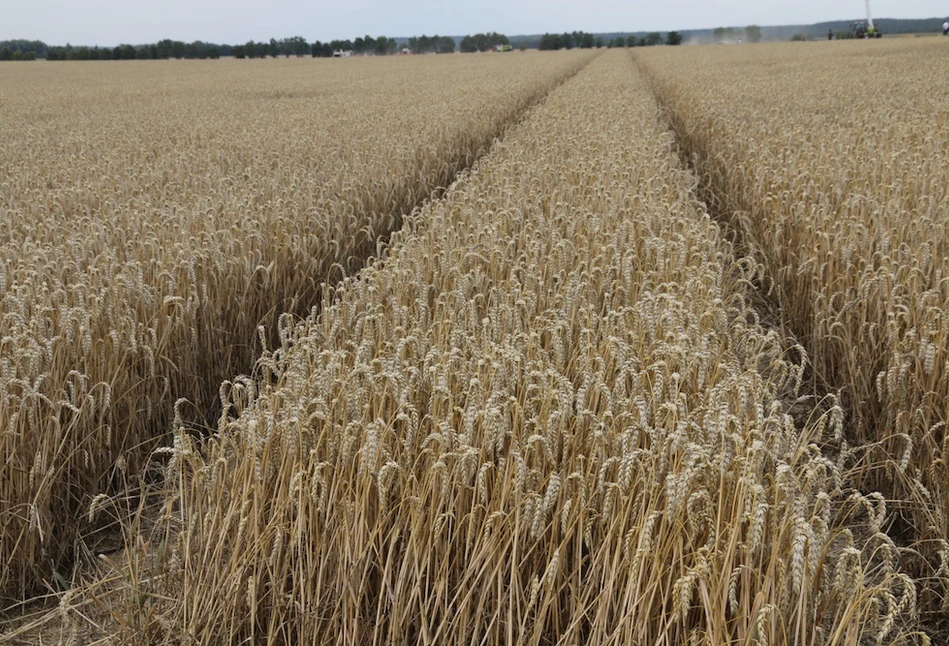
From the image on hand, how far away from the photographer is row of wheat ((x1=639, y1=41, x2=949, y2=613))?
2.57 meters

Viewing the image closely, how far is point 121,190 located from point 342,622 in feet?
16.0

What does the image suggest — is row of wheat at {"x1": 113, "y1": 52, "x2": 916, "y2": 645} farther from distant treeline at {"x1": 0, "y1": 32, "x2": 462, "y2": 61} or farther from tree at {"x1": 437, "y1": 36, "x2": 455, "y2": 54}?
Result: tree at {"x1": 437, "y1": 36, "x2": 455, "y2": 54}

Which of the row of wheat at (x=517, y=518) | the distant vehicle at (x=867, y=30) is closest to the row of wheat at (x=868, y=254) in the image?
the row of wheat at (x=517, y=518)

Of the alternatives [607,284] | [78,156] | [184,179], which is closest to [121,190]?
[184,179]

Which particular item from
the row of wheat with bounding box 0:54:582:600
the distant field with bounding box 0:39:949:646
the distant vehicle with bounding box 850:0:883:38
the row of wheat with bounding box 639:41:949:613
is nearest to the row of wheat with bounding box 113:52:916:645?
the distant field with bounding box 0:39:949:646

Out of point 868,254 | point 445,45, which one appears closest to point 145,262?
point 868,254

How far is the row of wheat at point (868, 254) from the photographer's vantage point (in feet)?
8.43

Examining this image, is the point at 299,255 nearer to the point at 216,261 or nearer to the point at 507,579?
the point at 216,261

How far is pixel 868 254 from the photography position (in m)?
3.64

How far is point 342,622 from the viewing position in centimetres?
174

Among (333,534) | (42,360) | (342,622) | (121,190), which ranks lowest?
(342,622)

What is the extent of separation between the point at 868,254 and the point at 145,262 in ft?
11.8

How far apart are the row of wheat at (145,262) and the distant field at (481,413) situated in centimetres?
3

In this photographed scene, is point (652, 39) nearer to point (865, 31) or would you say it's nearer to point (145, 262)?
point (865, 31)
